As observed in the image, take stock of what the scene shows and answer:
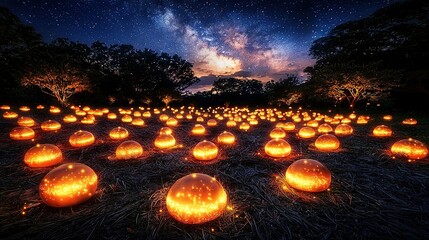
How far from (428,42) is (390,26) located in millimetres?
4359

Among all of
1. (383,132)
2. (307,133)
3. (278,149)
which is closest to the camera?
(278,149)

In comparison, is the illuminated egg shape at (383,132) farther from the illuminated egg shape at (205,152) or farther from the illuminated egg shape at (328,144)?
the illuminated egg shape at (205,152)

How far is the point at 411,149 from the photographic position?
6.25 meters

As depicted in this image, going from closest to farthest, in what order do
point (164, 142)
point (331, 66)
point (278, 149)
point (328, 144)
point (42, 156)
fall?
1. point (42, 156)
2. point (278, 149)
3. point (328, 144)
4. point (164, 142)
5. point (331, 66)

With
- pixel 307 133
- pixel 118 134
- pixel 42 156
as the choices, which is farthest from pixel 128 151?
pixel 307 133

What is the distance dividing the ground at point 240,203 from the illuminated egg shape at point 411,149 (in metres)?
0.31

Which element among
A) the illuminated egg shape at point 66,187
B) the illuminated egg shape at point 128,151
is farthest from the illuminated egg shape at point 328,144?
the illuminated egg shape at point 66,187

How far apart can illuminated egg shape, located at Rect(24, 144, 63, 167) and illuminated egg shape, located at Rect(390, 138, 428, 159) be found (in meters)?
10.7

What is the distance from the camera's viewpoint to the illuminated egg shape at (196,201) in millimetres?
3191

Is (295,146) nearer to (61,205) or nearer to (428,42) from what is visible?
(61,205)

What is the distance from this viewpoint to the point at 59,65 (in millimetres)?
20188

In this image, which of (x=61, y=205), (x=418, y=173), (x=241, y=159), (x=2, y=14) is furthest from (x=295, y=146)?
(x=2, y=14)

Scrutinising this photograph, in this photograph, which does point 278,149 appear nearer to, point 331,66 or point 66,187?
point 66,187

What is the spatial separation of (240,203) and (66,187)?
10.7 ft
